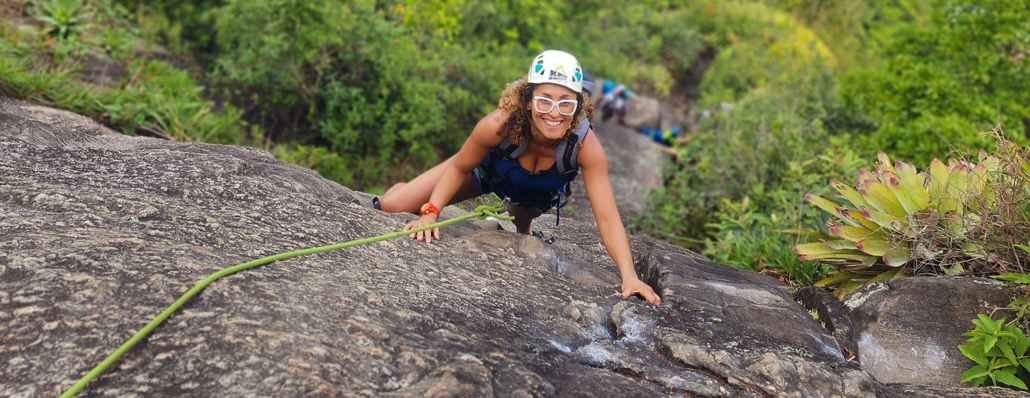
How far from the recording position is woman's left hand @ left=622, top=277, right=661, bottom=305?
9.68 ft

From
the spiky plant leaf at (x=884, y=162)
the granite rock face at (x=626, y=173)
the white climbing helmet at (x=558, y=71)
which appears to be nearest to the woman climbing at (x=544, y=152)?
the white climbing helmet at (x=558, y=71)

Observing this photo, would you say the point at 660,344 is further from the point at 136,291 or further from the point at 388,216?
the point at 136,291

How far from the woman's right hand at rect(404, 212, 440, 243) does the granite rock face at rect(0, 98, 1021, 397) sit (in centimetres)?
7

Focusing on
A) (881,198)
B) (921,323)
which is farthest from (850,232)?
(921,323)

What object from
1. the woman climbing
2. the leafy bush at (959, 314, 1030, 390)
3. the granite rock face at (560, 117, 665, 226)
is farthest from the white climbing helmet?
the granite rock face at (560, 117, 665, 226)

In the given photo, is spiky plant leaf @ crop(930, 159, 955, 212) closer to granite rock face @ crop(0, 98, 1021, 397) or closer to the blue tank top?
granite rock face @ crop(0, 98, 1021, 397)

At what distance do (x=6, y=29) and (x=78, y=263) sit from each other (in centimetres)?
502

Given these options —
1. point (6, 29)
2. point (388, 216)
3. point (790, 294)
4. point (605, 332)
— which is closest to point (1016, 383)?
point (790, 294)

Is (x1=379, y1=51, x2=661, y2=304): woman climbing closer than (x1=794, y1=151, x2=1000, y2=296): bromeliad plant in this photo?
Yes

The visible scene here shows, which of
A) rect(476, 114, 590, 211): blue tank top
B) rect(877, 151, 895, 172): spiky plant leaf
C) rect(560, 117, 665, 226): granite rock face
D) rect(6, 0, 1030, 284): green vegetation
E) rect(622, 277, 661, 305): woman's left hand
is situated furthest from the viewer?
rect(560, 117, 665, 226): granite rock face

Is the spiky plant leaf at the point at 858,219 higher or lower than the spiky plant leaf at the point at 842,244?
higher

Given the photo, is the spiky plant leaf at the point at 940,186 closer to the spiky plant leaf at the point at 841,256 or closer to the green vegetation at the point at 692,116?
the green vegetation at the point at 692,116

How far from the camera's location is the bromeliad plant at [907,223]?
3223 millimetres

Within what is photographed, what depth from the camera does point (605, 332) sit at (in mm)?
2666
